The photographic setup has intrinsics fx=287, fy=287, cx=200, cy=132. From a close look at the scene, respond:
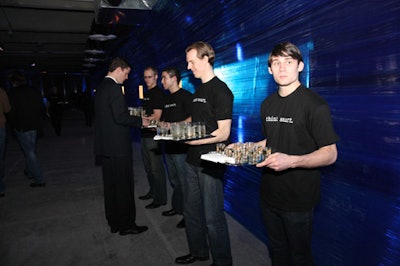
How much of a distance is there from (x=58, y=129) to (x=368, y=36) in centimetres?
1183

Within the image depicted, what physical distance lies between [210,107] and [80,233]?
2.31 m

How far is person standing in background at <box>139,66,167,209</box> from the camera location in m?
3.86

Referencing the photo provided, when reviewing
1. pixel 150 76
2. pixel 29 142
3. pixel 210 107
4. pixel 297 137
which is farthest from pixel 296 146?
pixel 29 142

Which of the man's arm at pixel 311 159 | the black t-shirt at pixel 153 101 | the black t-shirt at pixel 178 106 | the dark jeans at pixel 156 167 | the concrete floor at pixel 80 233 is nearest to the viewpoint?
the man's arm at pixel 311 159

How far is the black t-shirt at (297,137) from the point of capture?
149cm

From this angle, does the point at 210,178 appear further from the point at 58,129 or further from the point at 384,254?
the point at 58,129

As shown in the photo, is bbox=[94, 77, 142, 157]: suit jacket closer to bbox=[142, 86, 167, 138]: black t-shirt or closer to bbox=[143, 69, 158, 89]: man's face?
bbox=[142, 86, 167, 138]: black t-shirt

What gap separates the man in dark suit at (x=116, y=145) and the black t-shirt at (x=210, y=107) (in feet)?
3.19

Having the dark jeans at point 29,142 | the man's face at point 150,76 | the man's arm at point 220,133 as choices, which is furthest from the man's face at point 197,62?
the dark jeans at point 29,142

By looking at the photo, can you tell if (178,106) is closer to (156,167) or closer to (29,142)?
(156,167)

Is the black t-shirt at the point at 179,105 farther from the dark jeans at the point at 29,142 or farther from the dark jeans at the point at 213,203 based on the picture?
the dark jeans at the point at 29,142

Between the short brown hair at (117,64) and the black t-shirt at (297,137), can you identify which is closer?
the black t-shirt at (297,137)

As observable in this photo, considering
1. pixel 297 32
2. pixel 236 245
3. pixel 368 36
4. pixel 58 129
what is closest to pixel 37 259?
pixel 236 245

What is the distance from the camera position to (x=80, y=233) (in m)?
3.35
